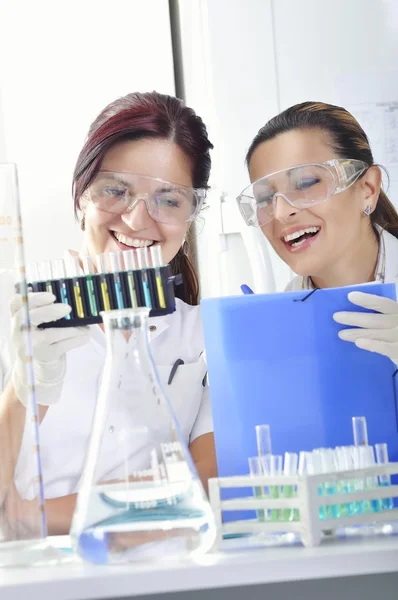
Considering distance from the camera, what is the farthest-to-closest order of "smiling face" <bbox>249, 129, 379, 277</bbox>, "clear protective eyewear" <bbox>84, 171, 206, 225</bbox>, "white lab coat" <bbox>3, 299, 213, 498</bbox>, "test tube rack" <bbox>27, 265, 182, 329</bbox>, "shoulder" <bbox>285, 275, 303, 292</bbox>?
"shoulder" <bbox>285, 275, 303, 292</bbox> → "smiling face" <bbox>249, 129, 379, 277</bbox> → "clear protective eyewear" <bbox>84, 171, 206, 225</bbox> → "white lab coat" <bbox>3, 299, 213, 498</bbox> → "test tube rack" <bbox>27, 265, 182, 329</bbox>

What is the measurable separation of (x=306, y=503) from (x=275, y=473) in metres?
0.10

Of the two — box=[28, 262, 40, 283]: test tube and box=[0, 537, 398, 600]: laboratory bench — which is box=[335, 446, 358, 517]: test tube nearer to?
box=[0, 537, 398, 600]: laboratory bench

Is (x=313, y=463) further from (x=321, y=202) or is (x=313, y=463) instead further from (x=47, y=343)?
(x=321, y=202)

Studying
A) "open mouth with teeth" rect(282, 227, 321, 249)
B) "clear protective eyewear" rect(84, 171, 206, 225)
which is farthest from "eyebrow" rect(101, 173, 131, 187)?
"open mouth with teeth" rect(282, 227, 321, 249)

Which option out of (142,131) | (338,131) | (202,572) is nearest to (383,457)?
(202,572)

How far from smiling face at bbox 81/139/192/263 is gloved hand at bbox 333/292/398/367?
908mm

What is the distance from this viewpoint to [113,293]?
100 centimetres

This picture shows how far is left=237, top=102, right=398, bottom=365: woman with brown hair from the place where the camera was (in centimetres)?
196

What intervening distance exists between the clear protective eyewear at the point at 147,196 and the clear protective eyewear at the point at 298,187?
0.53 feet

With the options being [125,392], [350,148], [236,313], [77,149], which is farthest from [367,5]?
[125,392]

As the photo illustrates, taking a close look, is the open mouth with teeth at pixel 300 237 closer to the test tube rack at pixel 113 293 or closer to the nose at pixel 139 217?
the nose at pixel 139 217

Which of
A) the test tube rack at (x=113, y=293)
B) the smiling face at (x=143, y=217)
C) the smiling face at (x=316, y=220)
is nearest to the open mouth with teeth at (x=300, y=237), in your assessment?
the smiling face at (x=316, y=220)

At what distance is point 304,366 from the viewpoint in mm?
1018

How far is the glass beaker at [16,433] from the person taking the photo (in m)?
0.86
